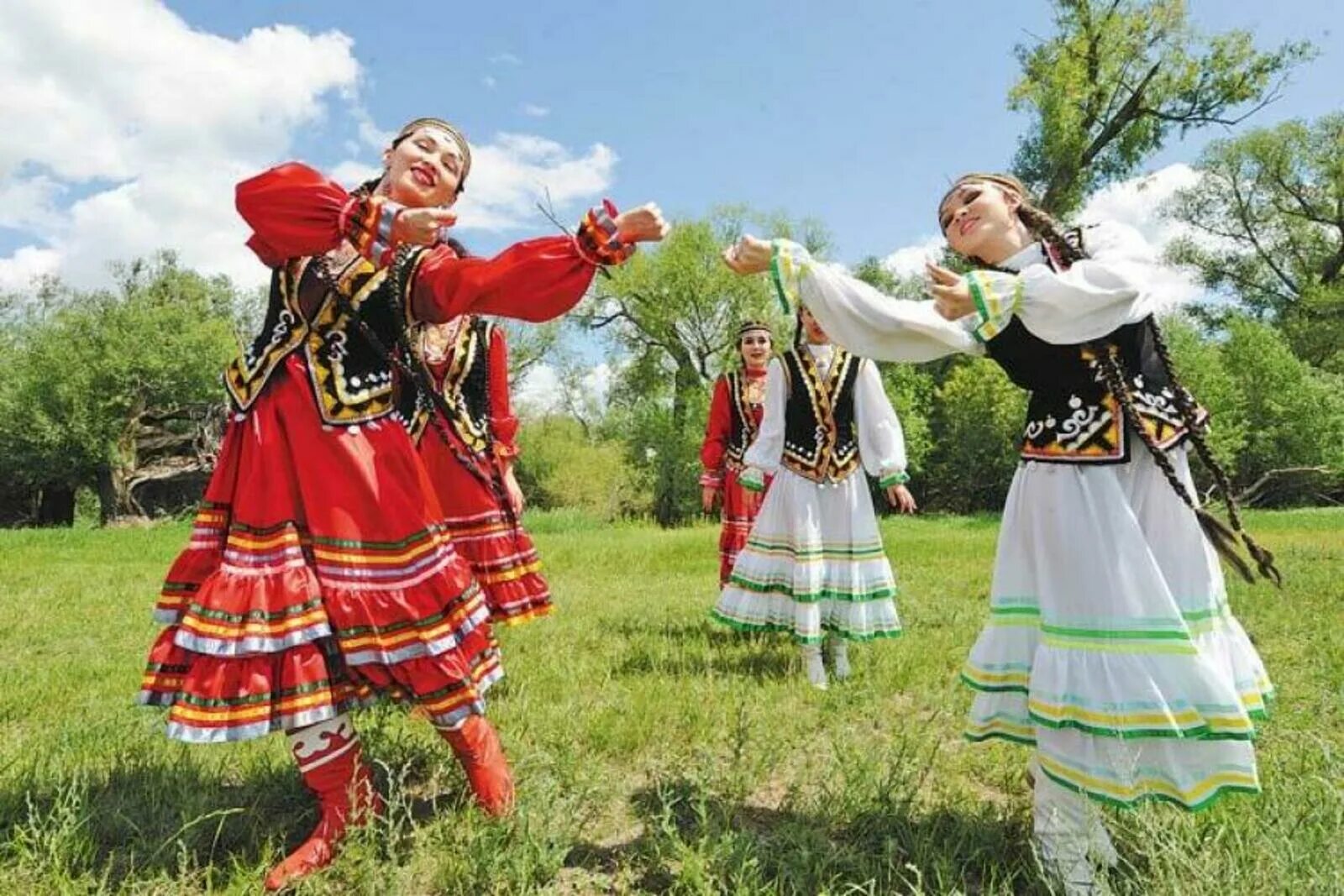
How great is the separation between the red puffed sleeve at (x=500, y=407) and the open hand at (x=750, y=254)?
2.31 metres

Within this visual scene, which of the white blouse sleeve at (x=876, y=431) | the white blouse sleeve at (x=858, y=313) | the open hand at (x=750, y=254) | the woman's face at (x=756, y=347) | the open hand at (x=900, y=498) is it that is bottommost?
the open hand at (x=900, y=498)

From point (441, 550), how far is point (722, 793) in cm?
134

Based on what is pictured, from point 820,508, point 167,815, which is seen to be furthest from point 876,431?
point 167,815

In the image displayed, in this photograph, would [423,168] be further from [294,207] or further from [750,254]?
[750,254]

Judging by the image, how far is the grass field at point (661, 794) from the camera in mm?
2457

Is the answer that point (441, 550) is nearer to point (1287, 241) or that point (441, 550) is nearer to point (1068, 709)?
point (1068, 709)

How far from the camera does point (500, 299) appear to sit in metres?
2.42

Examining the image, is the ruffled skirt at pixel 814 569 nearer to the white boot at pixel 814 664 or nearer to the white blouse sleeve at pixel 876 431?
the white boot at pixel 814 664

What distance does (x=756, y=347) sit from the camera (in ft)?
23.5

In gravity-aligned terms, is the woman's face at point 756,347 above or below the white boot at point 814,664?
above

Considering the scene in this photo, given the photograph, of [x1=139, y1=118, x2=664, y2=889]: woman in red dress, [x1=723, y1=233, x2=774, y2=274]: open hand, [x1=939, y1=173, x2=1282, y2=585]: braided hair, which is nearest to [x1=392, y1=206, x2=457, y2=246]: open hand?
[x1=139, y1=118, x2=664, y2=889]: woman in red dress

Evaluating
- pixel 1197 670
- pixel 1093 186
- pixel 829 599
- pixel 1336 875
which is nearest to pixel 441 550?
pixel 1197 670

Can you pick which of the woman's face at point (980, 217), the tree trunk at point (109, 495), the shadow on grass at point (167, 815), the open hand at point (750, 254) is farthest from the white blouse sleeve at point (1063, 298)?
the tree trunk at point (109, 495)

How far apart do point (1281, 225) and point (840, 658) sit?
130 feet
